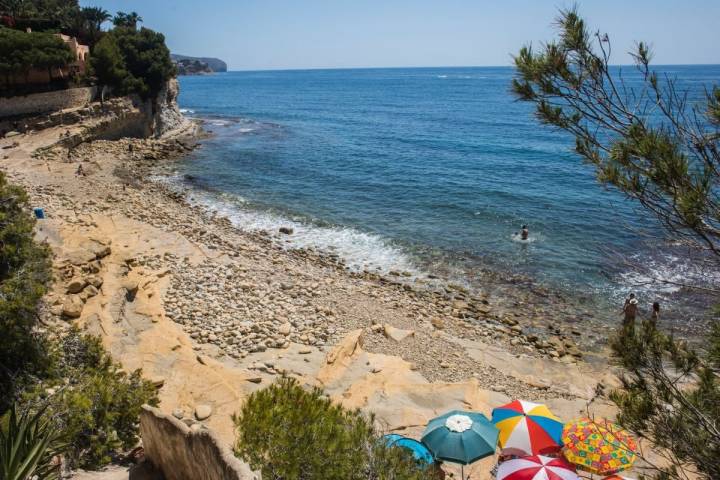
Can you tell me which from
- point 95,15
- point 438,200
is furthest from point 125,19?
point 438,200

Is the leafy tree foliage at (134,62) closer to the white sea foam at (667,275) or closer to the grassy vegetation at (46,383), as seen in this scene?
the grassy vegetation at (46,383)

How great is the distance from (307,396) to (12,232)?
8.35 m

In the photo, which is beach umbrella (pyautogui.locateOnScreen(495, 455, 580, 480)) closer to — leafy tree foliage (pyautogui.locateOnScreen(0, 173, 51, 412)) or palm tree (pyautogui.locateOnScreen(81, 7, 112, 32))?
leafy tree foliage (pyautogui.locateOnScreen(0, 173, 51, 412))

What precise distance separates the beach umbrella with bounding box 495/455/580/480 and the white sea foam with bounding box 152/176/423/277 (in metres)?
14.5

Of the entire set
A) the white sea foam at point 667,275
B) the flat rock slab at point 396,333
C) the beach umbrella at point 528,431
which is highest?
the beach umbrella at point 528,431

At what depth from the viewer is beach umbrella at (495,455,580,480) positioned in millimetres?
8242

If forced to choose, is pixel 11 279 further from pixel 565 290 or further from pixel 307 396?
pixel 565 290

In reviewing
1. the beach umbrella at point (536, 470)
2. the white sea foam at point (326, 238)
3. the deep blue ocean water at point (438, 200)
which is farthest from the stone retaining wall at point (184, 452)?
the white sea foam at point (326, 238)

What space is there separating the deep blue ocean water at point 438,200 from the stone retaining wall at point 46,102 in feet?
34.7

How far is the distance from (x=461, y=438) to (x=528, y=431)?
1.68 metres

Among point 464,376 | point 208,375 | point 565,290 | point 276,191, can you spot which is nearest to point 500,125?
point 276,191

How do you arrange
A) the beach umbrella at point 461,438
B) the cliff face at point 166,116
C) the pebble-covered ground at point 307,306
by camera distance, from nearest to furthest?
1. the beach umbrella at point 461,438
2. the pebble-covered ground at point 307,306
3. the cliff face at point 166,116

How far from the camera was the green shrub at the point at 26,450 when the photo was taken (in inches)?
247

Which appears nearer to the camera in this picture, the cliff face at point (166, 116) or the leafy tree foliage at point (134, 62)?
the leafy tree foliage at point (134, 62)
